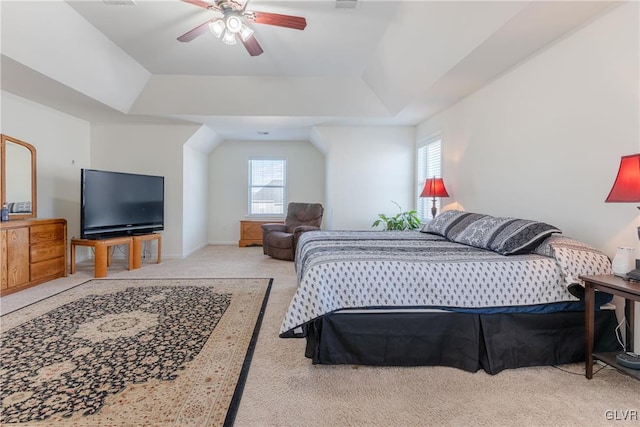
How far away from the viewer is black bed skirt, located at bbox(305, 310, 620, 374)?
1.94 meters

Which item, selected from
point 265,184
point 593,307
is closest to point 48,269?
point 265,184

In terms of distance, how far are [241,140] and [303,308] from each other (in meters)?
6.06

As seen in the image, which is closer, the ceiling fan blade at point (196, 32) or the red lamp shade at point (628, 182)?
the red lamp shade at point (628, 182)

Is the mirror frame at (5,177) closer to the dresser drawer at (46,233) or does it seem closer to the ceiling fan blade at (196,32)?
the dresser drawer at (46,233)

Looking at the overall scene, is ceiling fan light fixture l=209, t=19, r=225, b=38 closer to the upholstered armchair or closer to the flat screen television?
the flat screen television

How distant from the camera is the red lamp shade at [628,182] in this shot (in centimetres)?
162

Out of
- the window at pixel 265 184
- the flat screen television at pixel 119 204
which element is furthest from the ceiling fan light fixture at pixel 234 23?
the window at pixel 265 184

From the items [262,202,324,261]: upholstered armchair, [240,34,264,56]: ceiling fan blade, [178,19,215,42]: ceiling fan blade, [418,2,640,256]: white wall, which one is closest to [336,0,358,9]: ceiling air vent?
[240,34,264,56]: ceiling fan blade

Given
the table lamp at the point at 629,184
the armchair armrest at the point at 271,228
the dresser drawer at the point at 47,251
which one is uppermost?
the table lamp at the point at 629,184

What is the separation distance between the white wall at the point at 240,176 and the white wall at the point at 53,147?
253 cm

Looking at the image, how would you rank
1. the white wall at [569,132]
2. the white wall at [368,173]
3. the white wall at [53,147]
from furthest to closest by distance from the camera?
the white wall at [368,173]
the white wall at [53,147]
the white wall at [569,132]

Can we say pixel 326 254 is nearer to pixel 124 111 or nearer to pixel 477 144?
pixel 477 144

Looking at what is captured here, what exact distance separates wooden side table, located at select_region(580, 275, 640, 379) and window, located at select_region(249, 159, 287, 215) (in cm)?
612

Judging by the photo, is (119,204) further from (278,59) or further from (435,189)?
(435,189)
